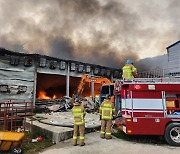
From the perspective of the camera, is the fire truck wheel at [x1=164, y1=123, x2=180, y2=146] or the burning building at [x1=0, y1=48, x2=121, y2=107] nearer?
the fire truck wheel at [x1=164, y1=123, x2=180, y2=146]

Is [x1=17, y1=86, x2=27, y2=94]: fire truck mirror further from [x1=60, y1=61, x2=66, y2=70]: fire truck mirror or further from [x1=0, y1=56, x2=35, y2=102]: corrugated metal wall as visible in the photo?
[x1=60, y1=61, x2=66, y2=70]: fire truck mirror

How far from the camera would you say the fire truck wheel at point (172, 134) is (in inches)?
297

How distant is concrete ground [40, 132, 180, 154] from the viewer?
22.6ft

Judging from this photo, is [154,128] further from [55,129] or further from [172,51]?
[172,51]

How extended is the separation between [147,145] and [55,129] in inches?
142

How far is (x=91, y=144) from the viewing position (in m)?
7.80

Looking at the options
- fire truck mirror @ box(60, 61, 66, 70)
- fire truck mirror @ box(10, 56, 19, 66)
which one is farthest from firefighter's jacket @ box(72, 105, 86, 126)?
fire truck mirror @ box(60, 61, 66, 70)

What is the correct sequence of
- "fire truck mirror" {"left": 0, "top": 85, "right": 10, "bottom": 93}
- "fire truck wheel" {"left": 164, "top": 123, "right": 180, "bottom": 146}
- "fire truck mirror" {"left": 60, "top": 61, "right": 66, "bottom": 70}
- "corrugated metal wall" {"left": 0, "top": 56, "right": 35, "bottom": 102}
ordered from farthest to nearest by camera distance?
"fire truck mirror" {"left": 60, "top": 61, "right": 66, "bottom": 70}, "corrugated metal wall" {"left": 0, "top": 56, "right": 35, "bottom": 102}, "fire truck mirror" {"left": 0, "top": 85, "right": 10, "bottom": 93}, "fire truck wheel" {"left": 164, "top": 123, "right": 180, "bottom": 146}

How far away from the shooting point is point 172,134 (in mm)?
7621

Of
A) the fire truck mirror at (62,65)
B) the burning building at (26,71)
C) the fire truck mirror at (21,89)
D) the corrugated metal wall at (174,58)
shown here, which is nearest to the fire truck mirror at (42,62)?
the burning building at (26,71)

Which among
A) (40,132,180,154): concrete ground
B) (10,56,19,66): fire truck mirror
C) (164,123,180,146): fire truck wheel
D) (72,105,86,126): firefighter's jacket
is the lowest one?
(40,132,180,154): concrete ground

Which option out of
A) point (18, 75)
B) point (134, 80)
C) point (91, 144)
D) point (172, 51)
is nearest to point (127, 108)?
point (134, 80)

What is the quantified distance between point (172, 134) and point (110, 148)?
7.32 feet

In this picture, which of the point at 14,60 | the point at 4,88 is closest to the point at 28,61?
the point at 14,60
